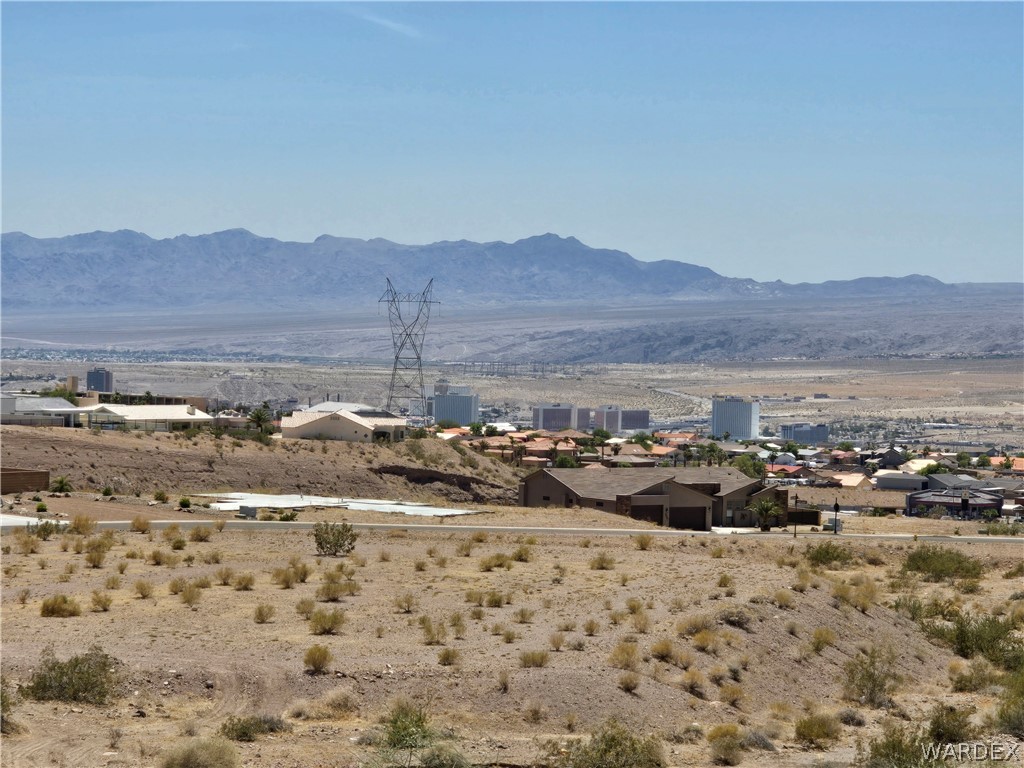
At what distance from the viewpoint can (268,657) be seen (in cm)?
2164

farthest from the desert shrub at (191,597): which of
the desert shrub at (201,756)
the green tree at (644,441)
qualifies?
the green tree at (644,441)

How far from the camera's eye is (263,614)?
960 inches

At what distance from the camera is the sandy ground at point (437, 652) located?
18.5 metres

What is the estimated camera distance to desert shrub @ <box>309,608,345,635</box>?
77.3ft

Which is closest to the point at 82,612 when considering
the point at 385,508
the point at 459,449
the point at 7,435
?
the point at 385,508


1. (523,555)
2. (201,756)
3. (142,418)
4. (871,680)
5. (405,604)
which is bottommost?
(142,418)

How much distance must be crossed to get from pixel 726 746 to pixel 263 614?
893cm

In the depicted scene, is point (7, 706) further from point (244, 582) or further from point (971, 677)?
point (971, 677)

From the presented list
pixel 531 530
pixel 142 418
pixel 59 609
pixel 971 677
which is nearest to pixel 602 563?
pixel 531 530

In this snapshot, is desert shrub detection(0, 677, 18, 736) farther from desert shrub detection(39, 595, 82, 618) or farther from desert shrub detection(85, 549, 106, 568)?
desert shrub detection(85, 549, 106, 568)

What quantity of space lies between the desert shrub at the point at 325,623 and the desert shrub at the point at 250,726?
15.6 ft

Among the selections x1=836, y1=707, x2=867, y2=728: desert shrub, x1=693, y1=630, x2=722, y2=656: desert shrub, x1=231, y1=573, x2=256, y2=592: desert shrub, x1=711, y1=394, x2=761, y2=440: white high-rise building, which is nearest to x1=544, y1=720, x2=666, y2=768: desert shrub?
x1=836, y1=707, x2=867, y2=728: desert shrub

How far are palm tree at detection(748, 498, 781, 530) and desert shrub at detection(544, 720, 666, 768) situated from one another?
36.7 m

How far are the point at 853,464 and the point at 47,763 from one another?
9935 centimetres
